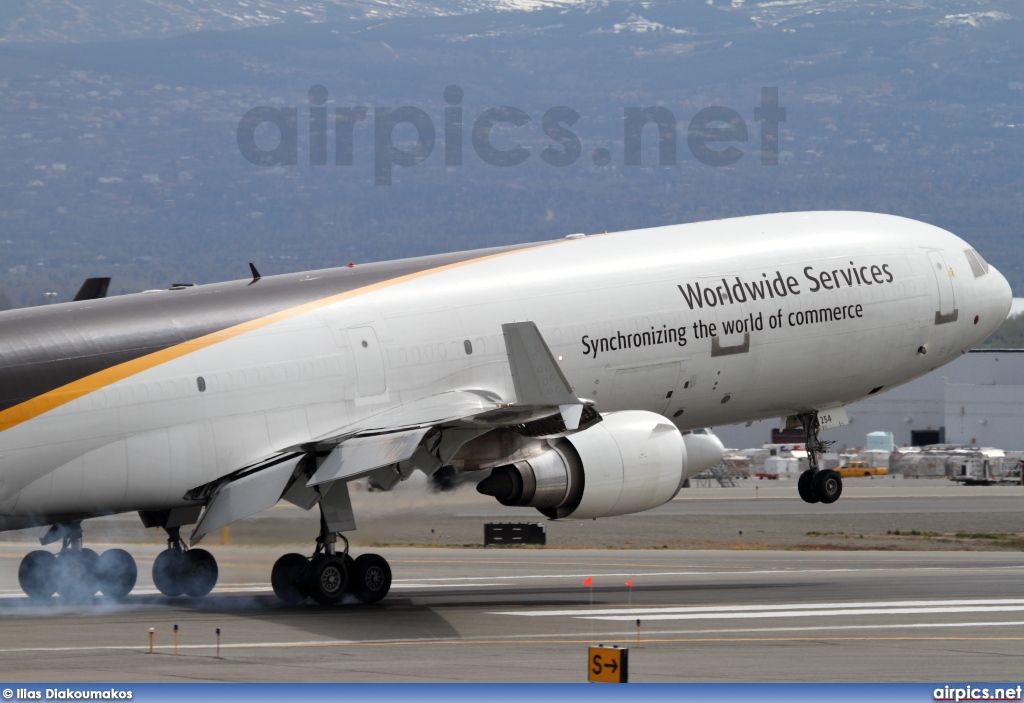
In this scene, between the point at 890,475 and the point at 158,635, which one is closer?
the point at 158,635

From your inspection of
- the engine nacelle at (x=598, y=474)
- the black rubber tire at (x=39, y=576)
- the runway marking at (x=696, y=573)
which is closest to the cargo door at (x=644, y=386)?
the engine nacelle at (x=598, y=474)

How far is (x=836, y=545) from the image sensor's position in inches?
2254

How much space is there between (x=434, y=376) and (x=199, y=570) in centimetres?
716

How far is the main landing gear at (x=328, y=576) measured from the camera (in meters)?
31.4

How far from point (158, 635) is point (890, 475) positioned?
309ft

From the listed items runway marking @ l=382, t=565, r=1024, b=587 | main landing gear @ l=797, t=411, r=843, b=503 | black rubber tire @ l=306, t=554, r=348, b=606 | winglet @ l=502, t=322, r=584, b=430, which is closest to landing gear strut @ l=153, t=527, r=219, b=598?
black rubber tire @ l=306, t=554, r=348, b=606

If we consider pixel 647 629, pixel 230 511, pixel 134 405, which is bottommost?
pixel 647 629

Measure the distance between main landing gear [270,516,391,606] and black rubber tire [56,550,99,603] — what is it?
14.9 ft

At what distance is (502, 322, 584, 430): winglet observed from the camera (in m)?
27.7

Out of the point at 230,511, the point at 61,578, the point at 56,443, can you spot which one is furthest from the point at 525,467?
the point at 61,578

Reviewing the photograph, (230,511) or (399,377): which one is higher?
(399,377)

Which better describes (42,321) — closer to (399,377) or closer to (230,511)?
(230,511)

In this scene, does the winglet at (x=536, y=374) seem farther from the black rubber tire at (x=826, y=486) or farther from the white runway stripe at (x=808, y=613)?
the black rubber tire at (x=826, y=486)

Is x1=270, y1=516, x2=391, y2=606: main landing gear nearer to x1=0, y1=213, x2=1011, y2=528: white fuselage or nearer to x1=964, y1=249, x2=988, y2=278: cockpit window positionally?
x1=0, y1=213, x2=1011, y2=528: white fuselage
